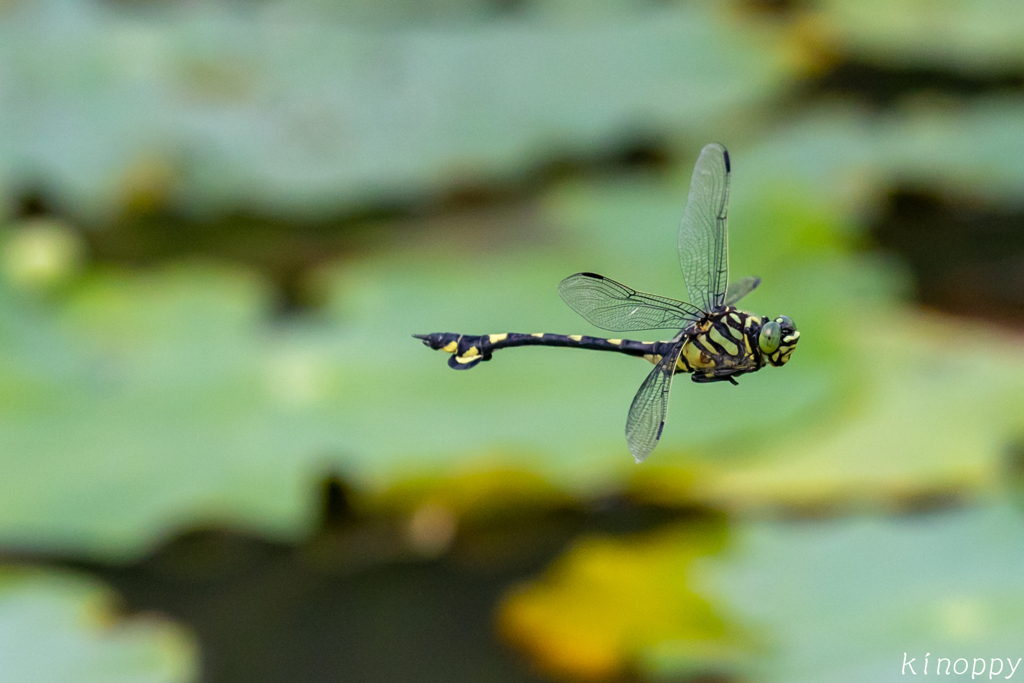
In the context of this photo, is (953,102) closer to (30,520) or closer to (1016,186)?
(1016,186)

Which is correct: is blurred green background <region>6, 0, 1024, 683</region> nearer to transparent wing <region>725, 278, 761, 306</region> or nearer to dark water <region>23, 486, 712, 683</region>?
dark water <region>23, 486, 712, 683</region>

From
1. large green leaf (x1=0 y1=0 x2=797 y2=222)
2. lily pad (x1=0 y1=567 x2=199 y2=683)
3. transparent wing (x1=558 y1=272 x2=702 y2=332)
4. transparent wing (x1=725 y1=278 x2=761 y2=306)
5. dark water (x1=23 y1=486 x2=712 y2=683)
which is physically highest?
large green leaf (x1=0 y1=0 x2=797 y2=222)

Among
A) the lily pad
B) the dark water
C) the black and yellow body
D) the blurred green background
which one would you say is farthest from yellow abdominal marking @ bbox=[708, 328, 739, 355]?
the lily pad

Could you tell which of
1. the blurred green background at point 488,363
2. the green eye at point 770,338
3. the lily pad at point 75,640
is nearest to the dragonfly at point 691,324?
the green eye at point 770,338

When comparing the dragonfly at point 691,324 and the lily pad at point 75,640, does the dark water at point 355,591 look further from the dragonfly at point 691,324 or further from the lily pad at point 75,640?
the dragonfly at point 691,324

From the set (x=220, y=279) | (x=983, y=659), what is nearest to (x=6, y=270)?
(x=220, y=279)

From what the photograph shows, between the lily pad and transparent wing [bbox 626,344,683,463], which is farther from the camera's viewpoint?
the lily pad

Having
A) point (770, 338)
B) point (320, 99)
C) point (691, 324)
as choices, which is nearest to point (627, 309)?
point (691, 324)
